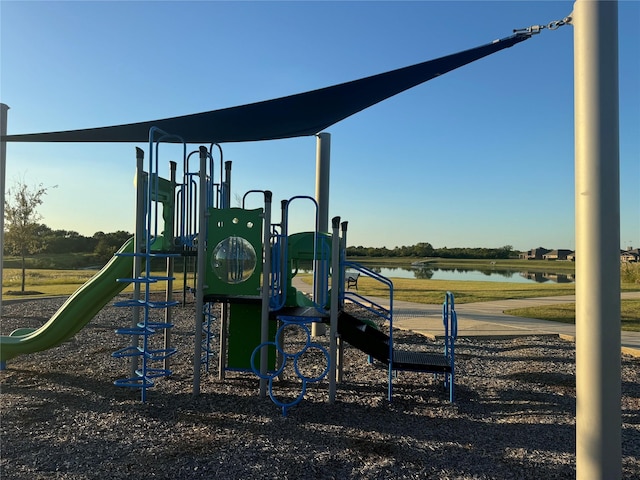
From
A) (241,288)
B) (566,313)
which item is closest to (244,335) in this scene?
(241,288)

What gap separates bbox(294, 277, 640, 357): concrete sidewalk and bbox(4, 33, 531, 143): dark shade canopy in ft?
16.7

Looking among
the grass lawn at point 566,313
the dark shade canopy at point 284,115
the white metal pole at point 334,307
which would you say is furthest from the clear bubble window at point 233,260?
the grass lawn at point 566,313

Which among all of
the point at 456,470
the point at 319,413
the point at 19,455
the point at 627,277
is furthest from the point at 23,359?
the point at 627,277

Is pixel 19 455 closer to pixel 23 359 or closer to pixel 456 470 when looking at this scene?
pixel 456 470

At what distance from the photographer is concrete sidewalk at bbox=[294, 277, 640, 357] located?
934 cm

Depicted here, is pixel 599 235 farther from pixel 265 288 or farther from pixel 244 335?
pixel 244 335

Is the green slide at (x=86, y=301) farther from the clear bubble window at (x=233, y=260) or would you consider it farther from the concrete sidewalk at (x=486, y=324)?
the concrete sidewalk at (x=486, y=324)

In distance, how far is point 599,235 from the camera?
113 inches

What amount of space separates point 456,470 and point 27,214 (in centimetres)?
1974

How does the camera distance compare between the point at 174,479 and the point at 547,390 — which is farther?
the point at 547,390

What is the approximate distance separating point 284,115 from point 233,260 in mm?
2223

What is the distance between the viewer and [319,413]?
16.3 ft

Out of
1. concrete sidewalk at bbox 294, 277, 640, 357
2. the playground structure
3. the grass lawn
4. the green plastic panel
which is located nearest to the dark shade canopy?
the playground structure

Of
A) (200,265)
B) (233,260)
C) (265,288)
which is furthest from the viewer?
(233,260)
